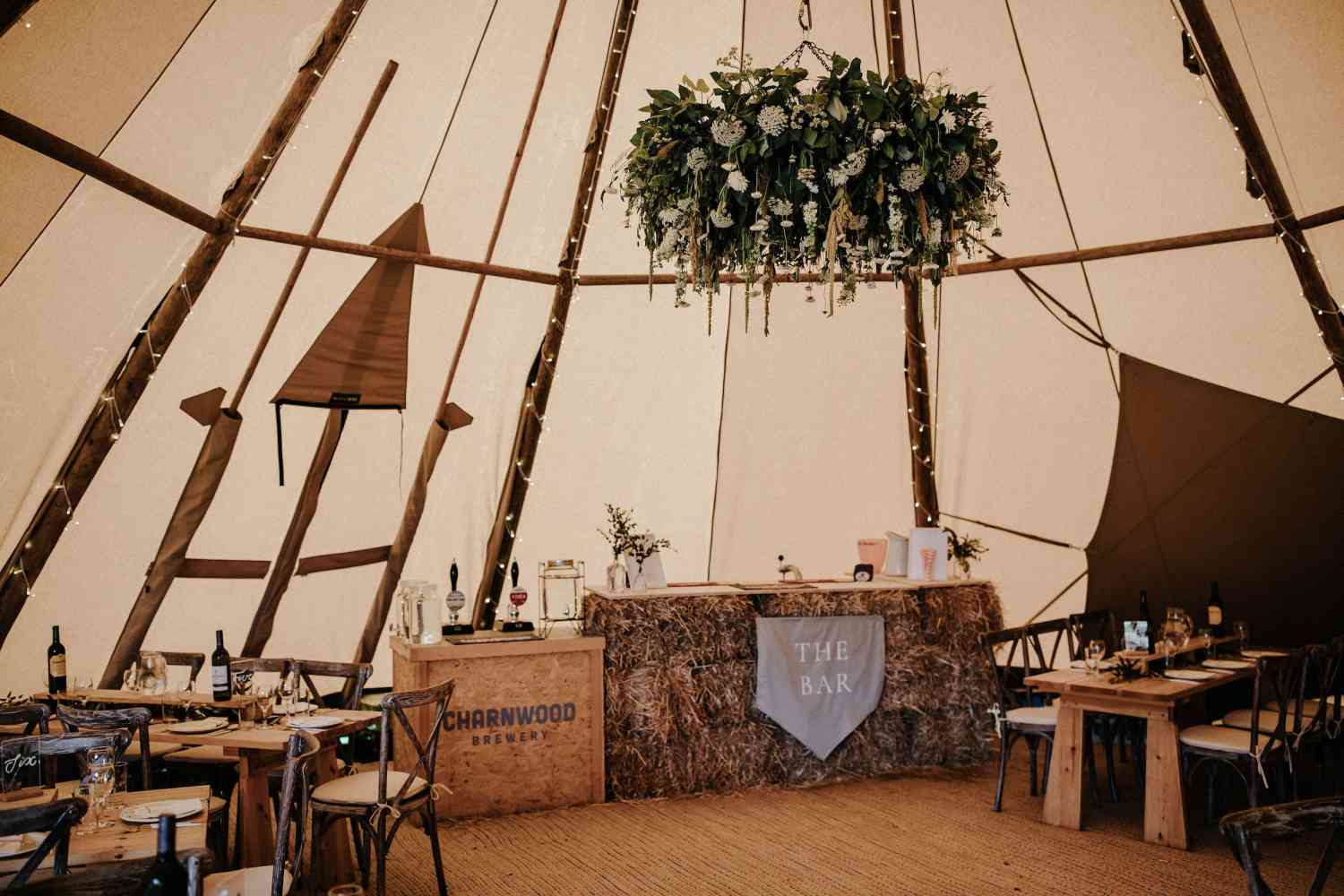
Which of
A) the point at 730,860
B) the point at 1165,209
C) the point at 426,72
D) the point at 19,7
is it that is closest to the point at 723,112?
the point at 19,7

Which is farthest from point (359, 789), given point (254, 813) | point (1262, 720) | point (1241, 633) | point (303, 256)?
point (1241, 633)

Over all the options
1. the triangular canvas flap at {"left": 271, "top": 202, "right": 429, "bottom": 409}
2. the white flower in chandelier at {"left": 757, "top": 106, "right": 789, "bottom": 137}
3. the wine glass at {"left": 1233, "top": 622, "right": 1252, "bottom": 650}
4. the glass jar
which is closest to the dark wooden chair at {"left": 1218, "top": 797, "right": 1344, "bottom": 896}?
the white flower in chandelier at {"left": 757, "top": 106, "right": 789, "bottom": 137}

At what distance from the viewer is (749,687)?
546 centimetres

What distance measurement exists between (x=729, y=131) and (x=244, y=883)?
8.61 feet

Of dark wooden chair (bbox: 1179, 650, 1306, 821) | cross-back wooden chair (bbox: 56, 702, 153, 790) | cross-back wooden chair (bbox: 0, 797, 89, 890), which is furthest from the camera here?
dark wooden chair (bbox: 1179, 650, 1306, 821)

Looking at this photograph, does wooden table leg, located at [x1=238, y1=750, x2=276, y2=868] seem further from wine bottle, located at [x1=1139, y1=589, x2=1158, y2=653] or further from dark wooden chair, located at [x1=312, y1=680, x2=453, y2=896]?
wine bottle, located at [x1=1139, y1=589, x2=1158, y2=653]

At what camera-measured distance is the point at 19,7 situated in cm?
303

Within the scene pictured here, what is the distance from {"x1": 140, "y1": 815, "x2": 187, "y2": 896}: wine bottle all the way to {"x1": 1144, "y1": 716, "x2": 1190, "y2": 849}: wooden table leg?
13.0 ft

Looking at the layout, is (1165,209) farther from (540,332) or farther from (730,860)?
(730,860)

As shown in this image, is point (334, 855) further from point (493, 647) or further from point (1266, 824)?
point (1266, 824)

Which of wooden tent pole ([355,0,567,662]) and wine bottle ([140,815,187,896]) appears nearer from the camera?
wine bottle ([140,815,187,896])

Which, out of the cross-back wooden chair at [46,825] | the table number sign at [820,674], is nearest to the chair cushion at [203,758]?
the cross-back wooden chair at [46,825]

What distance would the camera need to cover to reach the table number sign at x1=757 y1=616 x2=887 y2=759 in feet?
17.9

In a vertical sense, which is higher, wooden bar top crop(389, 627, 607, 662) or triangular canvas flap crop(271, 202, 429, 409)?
triangular canvas flap crop(271, 202, 429, 409)
